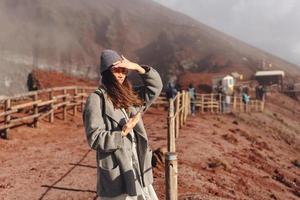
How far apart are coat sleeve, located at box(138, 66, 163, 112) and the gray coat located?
0.29 metres

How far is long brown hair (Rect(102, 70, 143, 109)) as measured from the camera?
10.9 ft

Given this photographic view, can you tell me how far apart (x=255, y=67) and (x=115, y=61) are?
2339 inches

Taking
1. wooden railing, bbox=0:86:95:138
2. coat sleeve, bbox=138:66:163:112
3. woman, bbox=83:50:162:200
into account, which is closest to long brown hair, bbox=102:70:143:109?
woman, bbox=83:50:162:200

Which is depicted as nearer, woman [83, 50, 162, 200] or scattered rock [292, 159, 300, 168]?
woman [83, 50, 162, 200]

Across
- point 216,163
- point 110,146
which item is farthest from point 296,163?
point 110,146

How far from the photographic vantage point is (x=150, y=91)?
3.69 meters

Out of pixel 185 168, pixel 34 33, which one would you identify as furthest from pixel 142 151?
pixel 34 33

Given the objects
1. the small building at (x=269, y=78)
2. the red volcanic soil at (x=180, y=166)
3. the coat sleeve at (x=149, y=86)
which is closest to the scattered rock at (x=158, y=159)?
the red volcanic soil at (x=180, y=166)

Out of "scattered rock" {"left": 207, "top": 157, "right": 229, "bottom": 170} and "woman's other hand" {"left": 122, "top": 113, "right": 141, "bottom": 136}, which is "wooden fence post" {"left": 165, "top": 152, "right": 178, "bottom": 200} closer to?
"woman's other hand" {"left": 122, "top": 113, "right": 141, "bottom": 136}

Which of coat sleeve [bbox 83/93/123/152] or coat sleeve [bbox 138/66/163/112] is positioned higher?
coat sleeve [bbox 138/66/163/112]

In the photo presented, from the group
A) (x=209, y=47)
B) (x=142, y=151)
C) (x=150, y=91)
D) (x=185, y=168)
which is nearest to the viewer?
(x=142, y=151)

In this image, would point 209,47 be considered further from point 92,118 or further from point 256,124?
point 92,118

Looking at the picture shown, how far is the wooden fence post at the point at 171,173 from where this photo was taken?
4176 mm

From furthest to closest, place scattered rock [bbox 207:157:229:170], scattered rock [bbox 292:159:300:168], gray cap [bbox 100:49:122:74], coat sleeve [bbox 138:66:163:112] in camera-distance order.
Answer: scattered rock [bbox 292:159:300:168]
scattered rock [bbox 207:157:229:170]
coat sleeve [bbox 138:66:163:112]
gray cap [bbox 100:49:122:74]
